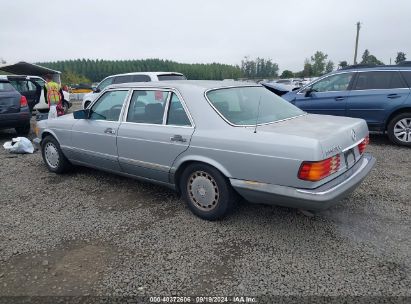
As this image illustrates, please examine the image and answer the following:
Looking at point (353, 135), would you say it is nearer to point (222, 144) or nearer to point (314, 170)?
point (314, 170)

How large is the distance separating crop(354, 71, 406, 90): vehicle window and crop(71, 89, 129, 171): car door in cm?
538

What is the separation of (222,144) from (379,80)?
5422 mm

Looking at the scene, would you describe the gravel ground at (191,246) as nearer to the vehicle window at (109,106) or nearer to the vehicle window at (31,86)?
the vehicle window at (109,106)

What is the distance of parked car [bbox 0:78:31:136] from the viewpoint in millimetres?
8070

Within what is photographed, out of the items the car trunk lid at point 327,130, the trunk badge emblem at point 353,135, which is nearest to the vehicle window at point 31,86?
the car trunk lid at point 327,130

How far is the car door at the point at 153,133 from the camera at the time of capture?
3.69m

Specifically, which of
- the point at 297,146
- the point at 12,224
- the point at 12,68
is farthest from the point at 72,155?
the point at 12,68

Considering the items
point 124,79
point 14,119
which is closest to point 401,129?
point 124,79

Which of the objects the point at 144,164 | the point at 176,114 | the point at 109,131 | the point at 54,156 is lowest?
the point at 54,156

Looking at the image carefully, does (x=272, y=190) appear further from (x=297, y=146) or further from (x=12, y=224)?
(x=12, y=224)

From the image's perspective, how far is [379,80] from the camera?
279 inches

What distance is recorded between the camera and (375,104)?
698 cm

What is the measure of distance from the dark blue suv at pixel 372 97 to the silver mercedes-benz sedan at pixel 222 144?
3.62 metres

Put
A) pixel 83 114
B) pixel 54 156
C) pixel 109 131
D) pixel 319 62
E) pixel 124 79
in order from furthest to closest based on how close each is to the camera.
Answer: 1. pixel 319 62
2. pixel 124 79
3. pixel 54 156
4. pixel 83 114
5. pixel 109 131
